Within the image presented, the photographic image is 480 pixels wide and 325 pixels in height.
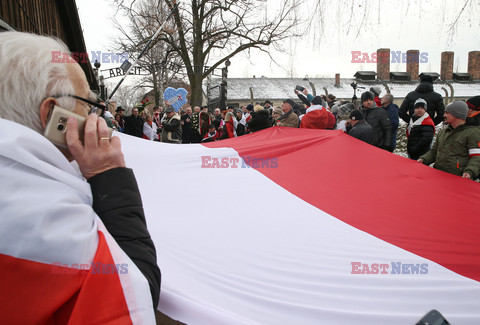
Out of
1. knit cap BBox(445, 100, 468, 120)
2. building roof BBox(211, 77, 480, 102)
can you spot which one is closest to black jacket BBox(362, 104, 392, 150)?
knit cap BBox(445, 100, 468, 120)

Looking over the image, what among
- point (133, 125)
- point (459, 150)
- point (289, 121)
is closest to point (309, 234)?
point (459, 150)

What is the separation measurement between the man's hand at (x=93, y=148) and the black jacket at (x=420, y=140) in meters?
5.63

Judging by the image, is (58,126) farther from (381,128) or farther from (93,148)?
(381,128)

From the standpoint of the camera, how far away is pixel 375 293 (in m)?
1.83

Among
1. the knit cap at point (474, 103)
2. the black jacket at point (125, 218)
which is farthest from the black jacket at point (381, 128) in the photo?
the black jacket at point (125, 218)

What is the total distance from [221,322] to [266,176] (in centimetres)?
201

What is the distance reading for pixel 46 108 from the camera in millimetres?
1068

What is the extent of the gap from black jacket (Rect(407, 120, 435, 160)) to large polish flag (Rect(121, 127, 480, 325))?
8.35ft

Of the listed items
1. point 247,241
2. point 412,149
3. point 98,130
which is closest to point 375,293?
point 247,241

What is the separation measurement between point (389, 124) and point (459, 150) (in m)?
2.21

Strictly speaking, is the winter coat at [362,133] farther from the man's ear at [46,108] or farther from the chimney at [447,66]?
the chimney at [447,66]

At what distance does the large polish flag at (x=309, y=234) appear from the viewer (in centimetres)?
172

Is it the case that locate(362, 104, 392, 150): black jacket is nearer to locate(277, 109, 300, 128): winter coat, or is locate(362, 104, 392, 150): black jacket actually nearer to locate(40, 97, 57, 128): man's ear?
locate(277, 109, 300, 128): winter coat

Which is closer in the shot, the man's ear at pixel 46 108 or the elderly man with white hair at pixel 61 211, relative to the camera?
the elderly man with white hair at pixel 61 211
